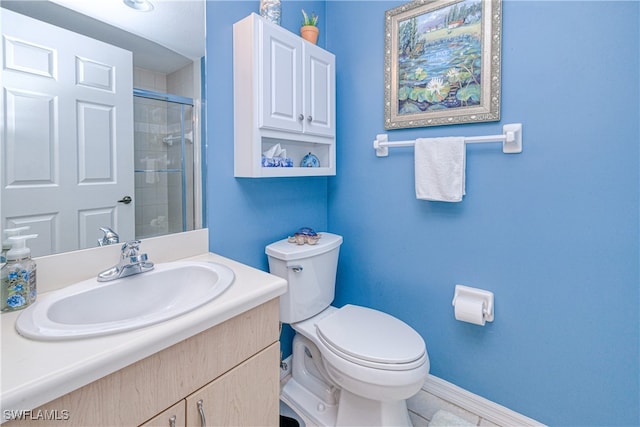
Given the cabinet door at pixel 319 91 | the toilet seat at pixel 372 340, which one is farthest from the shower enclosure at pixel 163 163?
the toilet seat at pixel 372 340

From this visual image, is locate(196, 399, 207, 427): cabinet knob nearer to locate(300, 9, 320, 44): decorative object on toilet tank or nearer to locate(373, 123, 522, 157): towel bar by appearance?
locate(373, 123, 522, 157): towel bar

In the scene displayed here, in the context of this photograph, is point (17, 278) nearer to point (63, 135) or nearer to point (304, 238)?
point (63, 135)

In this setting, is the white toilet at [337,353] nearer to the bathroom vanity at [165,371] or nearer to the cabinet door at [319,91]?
the bathroom vanity at [165,371]

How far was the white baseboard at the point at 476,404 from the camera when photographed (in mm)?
1339

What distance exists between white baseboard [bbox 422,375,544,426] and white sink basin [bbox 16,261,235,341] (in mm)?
1209

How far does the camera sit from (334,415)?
4.60 feet

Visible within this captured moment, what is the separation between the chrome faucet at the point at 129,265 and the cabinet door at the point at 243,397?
1.44 feet

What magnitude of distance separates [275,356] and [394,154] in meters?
1.10

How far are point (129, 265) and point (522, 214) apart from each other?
1456 millimetres

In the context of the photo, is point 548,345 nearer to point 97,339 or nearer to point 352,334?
point 352,334

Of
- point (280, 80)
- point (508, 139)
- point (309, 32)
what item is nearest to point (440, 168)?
point (508, 139)

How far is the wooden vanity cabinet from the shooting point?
23.5 inches

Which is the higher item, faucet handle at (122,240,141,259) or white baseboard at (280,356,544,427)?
faucet handle at (122,240,141,259)

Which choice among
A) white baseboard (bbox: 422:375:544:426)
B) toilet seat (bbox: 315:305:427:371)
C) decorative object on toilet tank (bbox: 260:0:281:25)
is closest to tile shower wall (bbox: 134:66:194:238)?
decorative object on toilet tank (bbox: 260:0:281:25)
